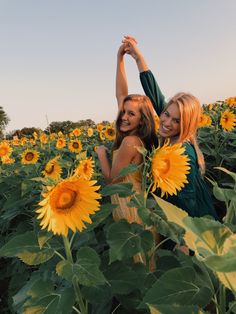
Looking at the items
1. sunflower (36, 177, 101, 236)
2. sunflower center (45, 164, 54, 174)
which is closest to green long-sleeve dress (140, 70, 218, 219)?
sunflower center (45, 164, 54, 174)

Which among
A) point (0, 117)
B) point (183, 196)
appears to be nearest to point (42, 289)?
point (183, 196)

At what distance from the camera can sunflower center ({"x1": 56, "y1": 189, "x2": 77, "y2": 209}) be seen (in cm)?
146

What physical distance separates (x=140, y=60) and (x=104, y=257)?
2175 millimetres

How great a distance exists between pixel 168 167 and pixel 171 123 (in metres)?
1.16

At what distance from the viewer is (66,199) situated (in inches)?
57.7

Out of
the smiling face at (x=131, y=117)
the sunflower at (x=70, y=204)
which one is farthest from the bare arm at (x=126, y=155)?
the sunflower at (x=70, y=204)

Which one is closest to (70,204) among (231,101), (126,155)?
(126,155)

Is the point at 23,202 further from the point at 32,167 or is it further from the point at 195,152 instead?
the point at 195,152

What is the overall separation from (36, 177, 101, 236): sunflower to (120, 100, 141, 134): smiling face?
5.21 feet

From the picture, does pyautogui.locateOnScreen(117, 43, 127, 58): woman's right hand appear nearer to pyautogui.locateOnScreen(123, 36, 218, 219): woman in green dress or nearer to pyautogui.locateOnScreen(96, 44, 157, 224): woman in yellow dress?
pyautogui.locateOnScreen(96, 44, 157, 224): woman in yellow dress

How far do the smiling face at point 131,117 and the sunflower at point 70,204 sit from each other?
1.59m

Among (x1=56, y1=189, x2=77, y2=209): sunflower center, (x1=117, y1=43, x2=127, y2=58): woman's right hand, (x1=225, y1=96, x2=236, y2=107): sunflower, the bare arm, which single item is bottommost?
(x1=225, y1=96, x2=236, y2=107): sunflower

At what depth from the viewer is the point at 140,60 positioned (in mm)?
3412

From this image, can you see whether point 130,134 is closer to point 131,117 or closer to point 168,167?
point 131,117
